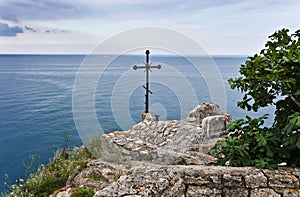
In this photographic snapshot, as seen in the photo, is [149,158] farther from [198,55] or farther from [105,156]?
[198,55]

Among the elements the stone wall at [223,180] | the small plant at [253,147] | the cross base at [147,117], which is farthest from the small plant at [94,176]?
the cross base at [147,117]

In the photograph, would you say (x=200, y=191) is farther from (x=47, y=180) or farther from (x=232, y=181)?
(x=47, y=180)

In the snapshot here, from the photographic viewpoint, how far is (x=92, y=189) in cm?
395

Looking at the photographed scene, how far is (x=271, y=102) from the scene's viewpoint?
10.0 ft

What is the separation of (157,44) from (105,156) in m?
3.20

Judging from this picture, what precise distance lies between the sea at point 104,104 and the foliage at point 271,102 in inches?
73.4

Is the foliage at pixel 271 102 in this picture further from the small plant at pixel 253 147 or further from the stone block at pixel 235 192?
the stone block at pixel 235 192

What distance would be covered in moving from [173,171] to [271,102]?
1.29 meters

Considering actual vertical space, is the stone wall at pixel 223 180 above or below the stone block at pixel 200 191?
above

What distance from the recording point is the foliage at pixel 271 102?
108 inches

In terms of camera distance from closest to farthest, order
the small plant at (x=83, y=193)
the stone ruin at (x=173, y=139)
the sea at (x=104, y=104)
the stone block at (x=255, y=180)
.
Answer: the stone block at (x=255, y=180) < the small plant at (x=83, y=193) < the stone ruin at (x=173, y=139) < the sea at (x=104, y=104)

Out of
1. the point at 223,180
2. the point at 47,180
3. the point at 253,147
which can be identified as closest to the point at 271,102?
the point at 253,147

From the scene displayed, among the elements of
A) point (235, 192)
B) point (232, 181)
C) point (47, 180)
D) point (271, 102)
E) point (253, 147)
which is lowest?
point (47, 180)

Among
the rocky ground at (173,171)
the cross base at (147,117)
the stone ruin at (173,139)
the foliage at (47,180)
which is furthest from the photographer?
the cross base at (147,117)
